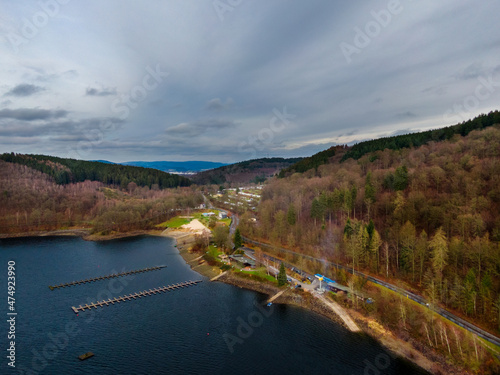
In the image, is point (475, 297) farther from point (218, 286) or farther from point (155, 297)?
point (155, 297)

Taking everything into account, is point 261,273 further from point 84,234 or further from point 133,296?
point 84,234

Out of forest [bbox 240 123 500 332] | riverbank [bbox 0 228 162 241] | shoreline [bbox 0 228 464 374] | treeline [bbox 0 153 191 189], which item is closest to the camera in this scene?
shoreline [bbox 0 228 464 374]

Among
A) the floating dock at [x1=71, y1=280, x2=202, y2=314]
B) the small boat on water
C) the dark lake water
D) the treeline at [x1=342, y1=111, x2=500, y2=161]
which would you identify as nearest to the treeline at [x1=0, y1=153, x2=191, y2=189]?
the dark lake water

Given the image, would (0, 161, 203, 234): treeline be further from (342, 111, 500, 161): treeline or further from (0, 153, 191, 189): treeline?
(342, 111, 500, 161): treeline

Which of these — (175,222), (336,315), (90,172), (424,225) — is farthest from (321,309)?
(90,172)

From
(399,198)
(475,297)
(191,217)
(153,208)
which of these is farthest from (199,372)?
(153,208)
